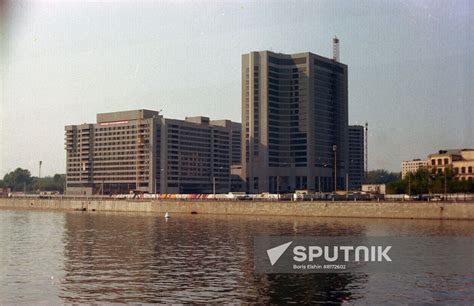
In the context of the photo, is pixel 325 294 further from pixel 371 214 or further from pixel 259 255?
pixel 371 214

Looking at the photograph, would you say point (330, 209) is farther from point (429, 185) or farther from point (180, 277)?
point (180, 277)

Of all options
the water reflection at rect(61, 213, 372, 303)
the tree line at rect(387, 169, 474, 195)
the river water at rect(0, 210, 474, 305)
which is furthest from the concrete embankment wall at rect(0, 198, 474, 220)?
the river water at rect(0, 210, 474, 305)

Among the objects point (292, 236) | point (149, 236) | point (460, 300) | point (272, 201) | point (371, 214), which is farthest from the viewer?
point (272, 201)

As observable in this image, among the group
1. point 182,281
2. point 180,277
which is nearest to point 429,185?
point 180,277

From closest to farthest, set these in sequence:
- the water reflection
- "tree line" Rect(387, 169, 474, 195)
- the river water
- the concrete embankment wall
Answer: the river water, the water reflection, the concrete embankment wall, "tree line" Rect(387, 169, 474, 195)

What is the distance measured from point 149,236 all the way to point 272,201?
256 ft

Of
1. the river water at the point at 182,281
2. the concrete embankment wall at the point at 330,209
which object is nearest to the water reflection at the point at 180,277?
the river water at the point at 182,281

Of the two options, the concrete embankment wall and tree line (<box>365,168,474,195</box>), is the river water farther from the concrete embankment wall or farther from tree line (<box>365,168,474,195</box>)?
tree line (<box>365,168,474,195</box>)

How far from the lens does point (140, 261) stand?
208 ft

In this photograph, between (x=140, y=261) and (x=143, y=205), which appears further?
(x=143, y=205)

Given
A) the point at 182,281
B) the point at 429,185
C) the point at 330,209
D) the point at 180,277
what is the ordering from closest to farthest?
1. the point at 182,281
2. the point at 180,277
3. the point at 330,209
4. the point at 429,185

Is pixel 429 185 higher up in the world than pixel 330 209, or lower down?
higher up

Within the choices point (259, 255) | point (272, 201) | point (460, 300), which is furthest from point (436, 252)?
point (272, 201)

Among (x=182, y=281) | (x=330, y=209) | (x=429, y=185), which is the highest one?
(x=429, y=185)
